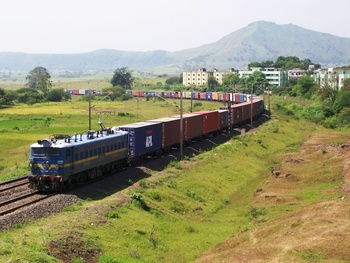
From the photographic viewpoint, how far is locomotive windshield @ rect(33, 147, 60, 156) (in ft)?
119

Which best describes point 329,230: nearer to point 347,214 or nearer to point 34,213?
point 347,214

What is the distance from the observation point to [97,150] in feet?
134

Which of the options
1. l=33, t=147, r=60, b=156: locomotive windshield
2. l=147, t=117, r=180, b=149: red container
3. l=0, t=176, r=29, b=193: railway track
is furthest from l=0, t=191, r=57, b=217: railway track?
l=147, t=117, r=180, b=149: red container

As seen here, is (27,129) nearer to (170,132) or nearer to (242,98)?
(170,132)

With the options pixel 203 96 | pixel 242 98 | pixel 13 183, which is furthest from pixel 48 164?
pixel 203 96

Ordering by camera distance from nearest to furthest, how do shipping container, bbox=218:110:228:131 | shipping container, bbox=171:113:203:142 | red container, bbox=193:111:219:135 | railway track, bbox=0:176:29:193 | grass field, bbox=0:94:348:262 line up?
grass field, bbox=0:94:348:262 < railway track, bbox=0:176:29:193 < shipping container, bbox=171:113:203:142 < red container, bbox=193:111:219:135 < shipping container, bbox=218:110:228:131

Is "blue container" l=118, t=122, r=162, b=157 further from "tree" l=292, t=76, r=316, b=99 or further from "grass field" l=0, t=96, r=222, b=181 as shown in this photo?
"tree" l=292, t=76, r=316, b=99

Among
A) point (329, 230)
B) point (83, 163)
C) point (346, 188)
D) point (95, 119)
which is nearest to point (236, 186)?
point (346, 188)

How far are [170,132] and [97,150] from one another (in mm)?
17800

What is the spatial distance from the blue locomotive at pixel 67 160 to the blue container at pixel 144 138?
523 centimetres

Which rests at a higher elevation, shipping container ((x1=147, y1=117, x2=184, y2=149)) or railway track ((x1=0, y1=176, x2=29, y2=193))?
shipping container ((x1=147, y1=117, x2=184, y2=149))

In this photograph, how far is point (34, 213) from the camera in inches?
1198

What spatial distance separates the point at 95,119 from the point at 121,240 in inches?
3070

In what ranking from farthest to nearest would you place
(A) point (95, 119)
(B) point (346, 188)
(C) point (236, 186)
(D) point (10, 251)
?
(A) point (95, 119)
(C) point (236, 186)
(B) point (346, 188)
(D) point (10, 251)
